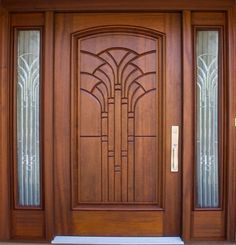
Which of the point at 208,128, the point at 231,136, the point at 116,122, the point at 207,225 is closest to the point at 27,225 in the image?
the point at 116,122

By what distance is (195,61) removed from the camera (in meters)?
4.14

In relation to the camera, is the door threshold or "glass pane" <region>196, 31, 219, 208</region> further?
"glass pane" <region>196, 31, 219, 208</region>

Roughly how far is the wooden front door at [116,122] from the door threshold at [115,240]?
6cm

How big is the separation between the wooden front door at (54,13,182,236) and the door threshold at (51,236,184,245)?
0.06 metres

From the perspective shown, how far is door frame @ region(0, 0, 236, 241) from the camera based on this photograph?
13.4 feet

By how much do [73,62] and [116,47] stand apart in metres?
0.47

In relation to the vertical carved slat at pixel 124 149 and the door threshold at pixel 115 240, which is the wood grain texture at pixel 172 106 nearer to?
the door threshold at pixel 115 240

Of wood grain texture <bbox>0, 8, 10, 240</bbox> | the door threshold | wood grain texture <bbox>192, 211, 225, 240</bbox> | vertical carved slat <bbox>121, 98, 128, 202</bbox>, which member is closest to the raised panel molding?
Result: vertical carved slat <bbox>121, 98, 128, 202</bbox>

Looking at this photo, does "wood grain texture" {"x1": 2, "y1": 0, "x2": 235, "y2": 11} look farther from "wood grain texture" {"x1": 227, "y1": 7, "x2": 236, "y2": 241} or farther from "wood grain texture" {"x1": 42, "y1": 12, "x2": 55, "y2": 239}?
"wood grain texture" {"x1": 227, "y1": 7, "x2": 236, "y2": 241}

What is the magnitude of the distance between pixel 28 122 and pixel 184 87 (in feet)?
5.42

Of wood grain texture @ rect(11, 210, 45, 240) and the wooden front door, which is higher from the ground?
the wooden front door

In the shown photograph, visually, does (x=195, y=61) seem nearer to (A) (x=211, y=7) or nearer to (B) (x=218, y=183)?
(A) (x=211, y=7)

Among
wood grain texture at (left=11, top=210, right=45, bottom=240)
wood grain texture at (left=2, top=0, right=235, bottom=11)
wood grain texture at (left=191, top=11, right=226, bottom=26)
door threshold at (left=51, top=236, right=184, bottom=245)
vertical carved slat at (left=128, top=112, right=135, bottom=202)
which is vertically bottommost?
door threshold at (left=51, top=236, right=184, bottom=245)

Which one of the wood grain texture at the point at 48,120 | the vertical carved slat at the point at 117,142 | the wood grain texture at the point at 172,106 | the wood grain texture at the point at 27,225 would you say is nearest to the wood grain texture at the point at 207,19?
the wood grain texture at the point at 172,106
